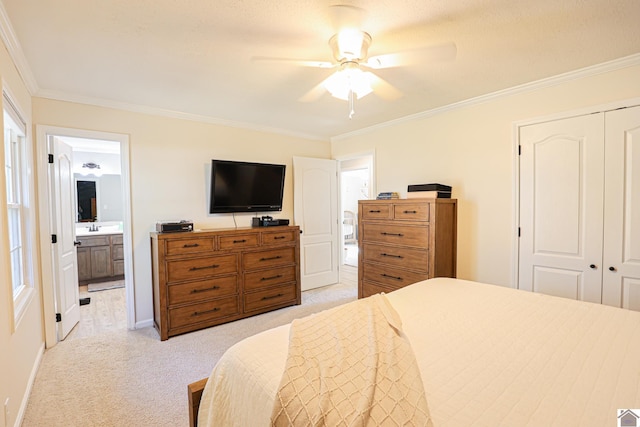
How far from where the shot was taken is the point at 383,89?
2703 millimetres

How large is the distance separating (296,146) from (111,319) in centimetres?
321

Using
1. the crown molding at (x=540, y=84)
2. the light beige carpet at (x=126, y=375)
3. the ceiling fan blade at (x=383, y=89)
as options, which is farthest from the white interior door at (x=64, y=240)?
the crown molding at (x=540, y=84)

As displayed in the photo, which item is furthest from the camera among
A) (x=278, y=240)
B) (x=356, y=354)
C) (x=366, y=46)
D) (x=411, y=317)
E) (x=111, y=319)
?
(x=278, y=240)

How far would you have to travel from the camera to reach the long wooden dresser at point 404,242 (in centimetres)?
291

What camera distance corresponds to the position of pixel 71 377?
228 centimetres

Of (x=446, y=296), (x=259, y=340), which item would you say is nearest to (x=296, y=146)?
(x=446, y=296)

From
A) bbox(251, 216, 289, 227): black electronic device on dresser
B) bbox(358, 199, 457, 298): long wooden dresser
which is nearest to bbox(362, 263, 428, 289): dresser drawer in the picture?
bbox(358, 199, 457, 298): long wooden dresser

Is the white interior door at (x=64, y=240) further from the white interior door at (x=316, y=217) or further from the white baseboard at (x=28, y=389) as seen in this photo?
the white interior door at (x=316, y=217)

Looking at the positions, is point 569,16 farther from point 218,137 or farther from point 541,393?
point 218,137

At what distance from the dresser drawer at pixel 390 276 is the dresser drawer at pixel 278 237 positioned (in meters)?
0.99

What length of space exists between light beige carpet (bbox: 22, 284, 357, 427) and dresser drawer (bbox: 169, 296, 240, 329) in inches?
4.8

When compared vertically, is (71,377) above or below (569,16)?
below

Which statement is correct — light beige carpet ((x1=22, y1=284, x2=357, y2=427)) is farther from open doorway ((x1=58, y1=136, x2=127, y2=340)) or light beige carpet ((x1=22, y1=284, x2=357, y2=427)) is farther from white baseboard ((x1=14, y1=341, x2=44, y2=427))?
open doorway ((x1=58, y1=136, x2=127, y2=340))

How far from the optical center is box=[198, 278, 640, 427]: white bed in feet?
2.92
